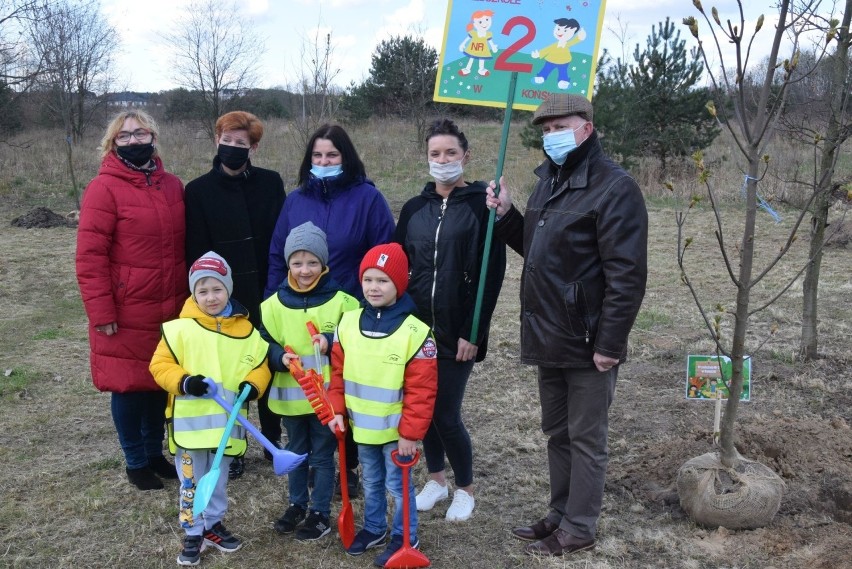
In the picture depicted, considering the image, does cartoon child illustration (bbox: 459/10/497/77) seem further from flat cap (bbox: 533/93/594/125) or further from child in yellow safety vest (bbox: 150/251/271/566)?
child in yellow safety vest (bbox: 150/251/271/566)

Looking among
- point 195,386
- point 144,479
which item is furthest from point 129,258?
point 144,479

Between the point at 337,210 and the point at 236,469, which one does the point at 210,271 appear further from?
the point at 236,469

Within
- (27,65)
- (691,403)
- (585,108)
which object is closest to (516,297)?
(691,403)

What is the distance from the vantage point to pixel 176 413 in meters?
3.22

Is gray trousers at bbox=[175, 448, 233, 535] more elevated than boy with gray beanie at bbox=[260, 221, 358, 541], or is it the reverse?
boy with gray beanie at bbox=[260, 221, 358, 541]

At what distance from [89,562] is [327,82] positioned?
9595 millimetres

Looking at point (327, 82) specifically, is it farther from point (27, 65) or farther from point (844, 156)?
point (844, 156)

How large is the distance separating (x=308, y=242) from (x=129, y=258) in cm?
113

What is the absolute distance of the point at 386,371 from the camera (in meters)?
3.07

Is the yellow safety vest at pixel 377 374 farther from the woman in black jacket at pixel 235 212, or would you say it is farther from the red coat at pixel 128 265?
the red coat at pixel 128 265

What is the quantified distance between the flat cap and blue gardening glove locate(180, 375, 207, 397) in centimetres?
174

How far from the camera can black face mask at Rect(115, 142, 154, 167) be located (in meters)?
3.69

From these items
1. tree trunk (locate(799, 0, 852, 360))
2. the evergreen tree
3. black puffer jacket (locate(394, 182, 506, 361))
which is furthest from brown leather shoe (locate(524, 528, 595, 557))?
the evergreen tree

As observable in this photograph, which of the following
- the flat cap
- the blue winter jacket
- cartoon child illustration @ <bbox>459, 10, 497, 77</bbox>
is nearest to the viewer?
the flat cap
